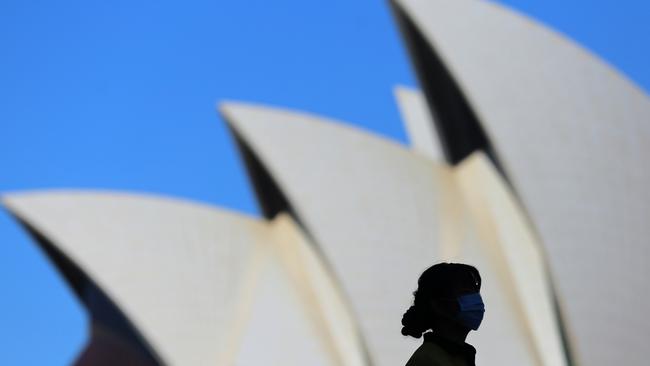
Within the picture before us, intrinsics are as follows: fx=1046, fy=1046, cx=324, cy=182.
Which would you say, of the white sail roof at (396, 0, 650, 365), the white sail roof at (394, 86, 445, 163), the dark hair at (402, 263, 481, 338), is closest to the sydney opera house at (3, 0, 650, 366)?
the white sail roof at (396, 0, 650, 365)

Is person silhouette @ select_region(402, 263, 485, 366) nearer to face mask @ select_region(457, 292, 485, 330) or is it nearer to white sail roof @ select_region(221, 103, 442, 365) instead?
face mask @ select_region(457, 292, 485, 330)

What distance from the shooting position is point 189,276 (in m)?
17.9

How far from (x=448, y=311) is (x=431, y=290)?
5 centimetres

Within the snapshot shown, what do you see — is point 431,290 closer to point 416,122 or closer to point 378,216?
point 378,216

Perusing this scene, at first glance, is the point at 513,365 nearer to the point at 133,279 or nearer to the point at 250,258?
the point at 250,258

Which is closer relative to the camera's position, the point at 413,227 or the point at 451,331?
the point at 451,331

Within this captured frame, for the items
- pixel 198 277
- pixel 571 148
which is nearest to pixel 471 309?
pixel 571 148

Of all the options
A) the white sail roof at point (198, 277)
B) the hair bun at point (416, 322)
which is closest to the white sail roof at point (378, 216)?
the white sail roof at point (198, 277)

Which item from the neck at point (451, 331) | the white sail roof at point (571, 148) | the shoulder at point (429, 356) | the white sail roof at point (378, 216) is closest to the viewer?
the shoulder at point (429, 356)

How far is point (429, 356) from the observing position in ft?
5.98

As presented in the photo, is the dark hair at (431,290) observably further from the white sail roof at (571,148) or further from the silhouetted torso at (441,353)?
the white sail roof at (571,148)

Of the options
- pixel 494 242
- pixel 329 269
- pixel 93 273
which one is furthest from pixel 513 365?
pixel 93 273

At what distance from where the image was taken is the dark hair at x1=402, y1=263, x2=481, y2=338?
1.95m

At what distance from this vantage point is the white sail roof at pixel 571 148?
14.8 m
